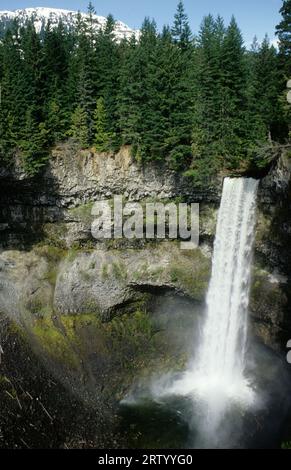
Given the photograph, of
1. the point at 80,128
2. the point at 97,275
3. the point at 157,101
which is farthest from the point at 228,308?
the point at 80,128

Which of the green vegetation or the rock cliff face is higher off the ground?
the green vegetation

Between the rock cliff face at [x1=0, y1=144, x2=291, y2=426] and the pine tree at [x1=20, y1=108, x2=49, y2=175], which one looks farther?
the pine tree at [x1=20, y1=108, x2=49, y2=175]

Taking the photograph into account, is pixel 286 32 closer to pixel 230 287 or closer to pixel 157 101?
pixel 157 101

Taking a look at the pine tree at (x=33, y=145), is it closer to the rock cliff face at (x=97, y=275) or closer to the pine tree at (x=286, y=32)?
the rock cliff face at (x=97, y=275)

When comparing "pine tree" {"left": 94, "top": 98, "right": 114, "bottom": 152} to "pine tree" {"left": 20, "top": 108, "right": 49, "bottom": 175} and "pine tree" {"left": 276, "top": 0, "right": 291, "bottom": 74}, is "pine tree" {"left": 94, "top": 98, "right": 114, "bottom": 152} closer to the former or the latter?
"pine tree" {"left": 20, "top": 108, "right": 49, "bottom": 175}

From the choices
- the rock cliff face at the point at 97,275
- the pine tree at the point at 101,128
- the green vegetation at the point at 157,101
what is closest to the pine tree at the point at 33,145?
the green vegetation at the point at 157,101

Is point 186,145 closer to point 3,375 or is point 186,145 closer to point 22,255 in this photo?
point 22,255

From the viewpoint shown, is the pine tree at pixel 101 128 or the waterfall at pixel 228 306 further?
the pine tree at pixel 101 128

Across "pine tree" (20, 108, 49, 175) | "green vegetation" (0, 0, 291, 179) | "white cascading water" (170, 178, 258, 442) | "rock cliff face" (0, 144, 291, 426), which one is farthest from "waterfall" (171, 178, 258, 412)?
"pine tree" (20, 108, 49, 175)
